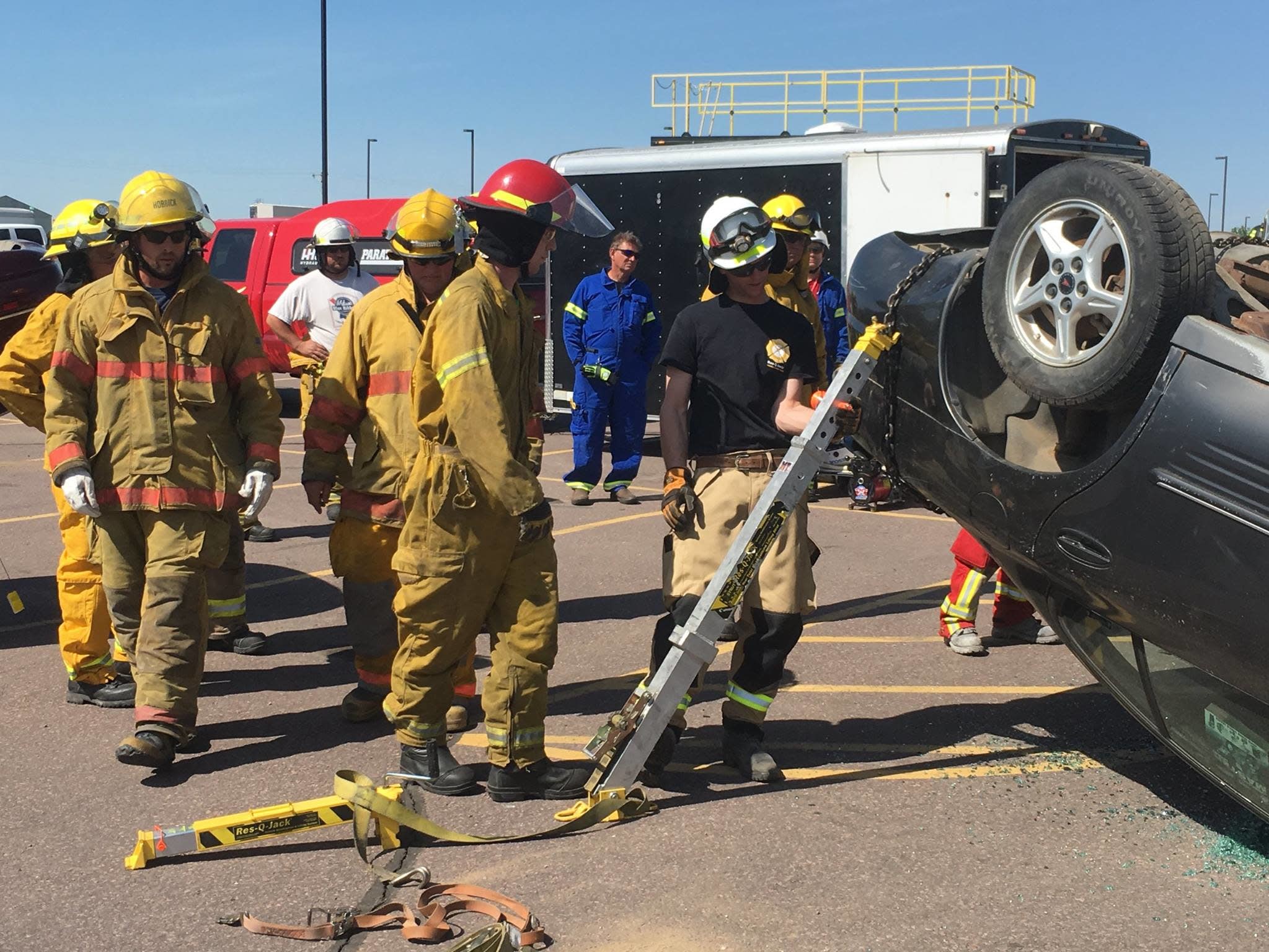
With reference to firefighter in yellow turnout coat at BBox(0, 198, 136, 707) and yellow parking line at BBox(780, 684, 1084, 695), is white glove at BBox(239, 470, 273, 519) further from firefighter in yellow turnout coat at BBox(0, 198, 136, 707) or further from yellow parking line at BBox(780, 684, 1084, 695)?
yellow parking line at BBox(780, 684, 1084, 695)

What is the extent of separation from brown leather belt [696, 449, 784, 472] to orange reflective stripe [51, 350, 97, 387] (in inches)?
90.1

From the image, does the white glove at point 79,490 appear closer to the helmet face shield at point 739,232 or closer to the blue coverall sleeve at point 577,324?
the helmet face shield at point 739,232

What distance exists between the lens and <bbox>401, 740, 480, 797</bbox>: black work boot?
14.9 ft

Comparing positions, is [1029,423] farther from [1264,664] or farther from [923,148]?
[923,148]

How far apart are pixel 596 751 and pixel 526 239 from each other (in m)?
1.65

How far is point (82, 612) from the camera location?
555 centimetres

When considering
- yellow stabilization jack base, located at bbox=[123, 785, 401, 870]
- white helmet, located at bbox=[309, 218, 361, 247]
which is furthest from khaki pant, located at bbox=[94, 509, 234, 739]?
white helmet, located at bbox=[309, 218, 361, 247]

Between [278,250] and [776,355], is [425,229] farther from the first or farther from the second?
[278,250]

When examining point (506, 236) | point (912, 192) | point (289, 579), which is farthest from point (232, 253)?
point (506, 236)

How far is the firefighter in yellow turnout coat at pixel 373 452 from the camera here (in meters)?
5.25

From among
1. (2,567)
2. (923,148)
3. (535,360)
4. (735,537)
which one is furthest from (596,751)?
(923,148)

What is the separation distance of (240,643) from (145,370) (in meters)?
1.87

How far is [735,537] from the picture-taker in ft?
15.2

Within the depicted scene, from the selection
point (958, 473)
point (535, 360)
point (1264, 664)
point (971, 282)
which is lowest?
point (1264, 664)
